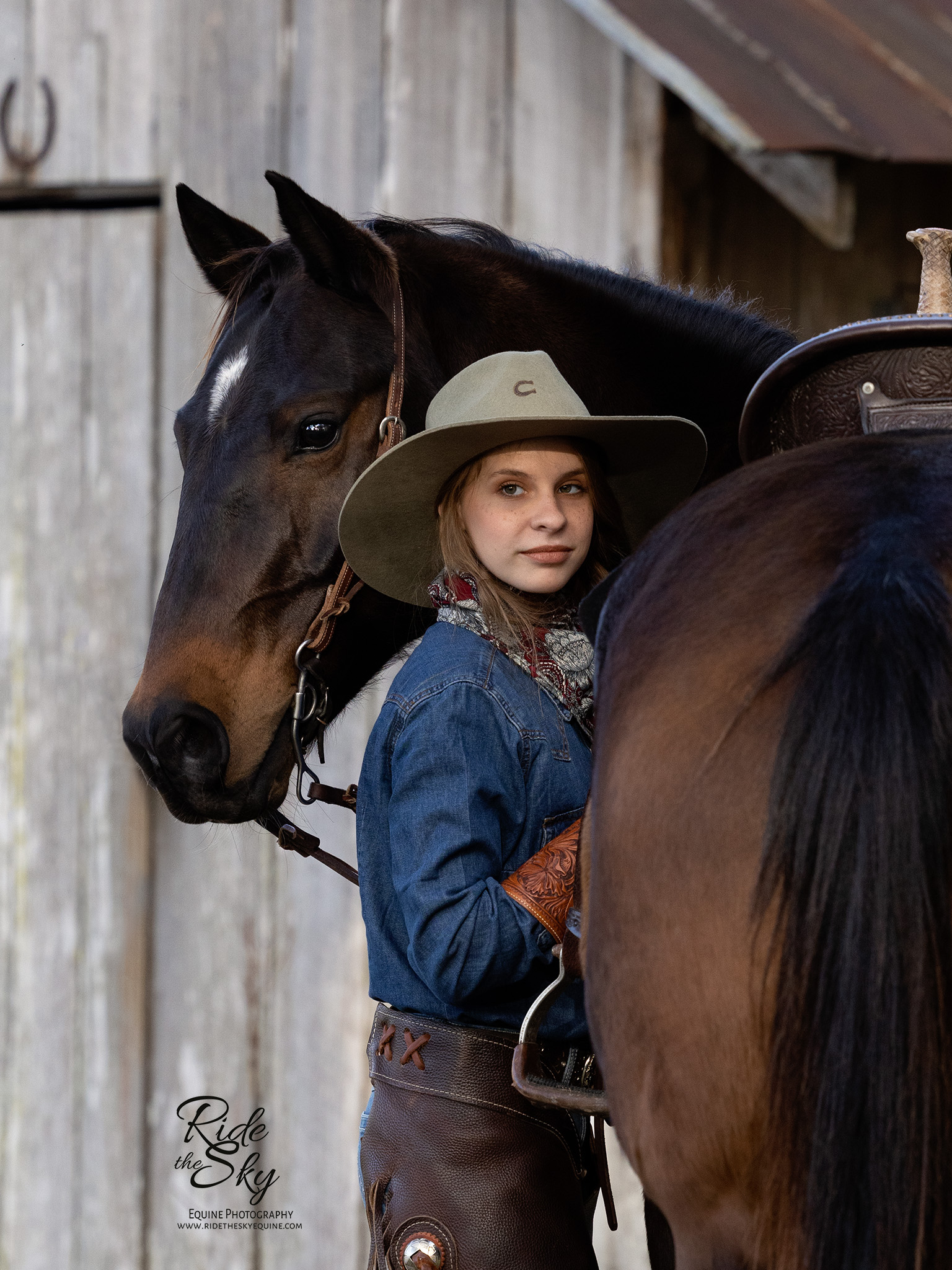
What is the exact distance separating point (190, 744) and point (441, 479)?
46 cm

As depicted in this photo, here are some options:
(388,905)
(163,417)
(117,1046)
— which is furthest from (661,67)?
(117,1046)

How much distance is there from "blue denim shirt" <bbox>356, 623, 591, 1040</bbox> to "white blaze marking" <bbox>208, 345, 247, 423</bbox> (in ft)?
1.58

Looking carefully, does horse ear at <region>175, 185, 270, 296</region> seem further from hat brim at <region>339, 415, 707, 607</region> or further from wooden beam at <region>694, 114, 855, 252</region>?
wooden beam at <region>694, 114, 855, 252</region>

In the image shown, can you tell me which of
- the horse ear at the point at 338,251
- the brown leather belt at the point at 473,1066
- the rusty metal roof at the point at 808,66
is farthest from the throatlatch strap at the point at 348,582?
the rusty metal roof at the point at 808,66

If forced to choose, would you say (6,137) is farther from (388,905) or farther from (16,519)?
(388,905)

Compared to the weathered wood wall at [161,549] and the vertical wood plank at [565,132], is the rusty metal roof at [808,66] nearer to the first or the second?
the vertical wood plank at [565,132]

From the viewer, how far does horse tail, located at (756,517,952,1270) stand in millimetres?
777

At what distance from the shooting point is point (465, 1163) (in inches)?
51.2

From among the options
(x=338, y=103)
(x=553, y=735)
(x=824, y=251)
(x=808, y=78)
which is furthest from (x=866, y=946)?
(x=824, y=251)

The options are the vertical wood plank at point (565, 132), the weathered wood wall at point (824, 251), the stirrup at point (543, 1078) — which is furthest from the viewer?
the weathered wood wall at point (824, 251)

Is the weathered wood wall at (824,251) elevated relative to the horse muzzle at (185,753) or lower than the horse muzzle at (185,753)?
elevated

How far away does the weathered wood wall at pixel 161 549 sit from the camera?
8.77 feet

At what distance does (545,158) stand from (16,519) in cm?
147

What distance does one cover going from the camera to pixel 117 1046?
2807 mm
